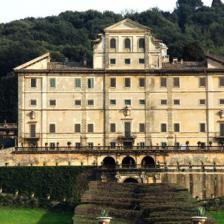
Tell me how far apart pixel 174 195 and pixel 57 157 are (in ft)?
73.2

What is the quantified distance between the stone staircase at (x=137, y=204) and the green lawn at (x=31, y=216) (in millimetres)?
1793

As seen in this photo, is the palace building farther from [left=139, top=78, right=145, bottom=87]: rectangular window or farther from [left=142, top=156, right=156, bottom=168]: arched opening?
[left=142, top=156, right=156, bottom=168]: arched opening

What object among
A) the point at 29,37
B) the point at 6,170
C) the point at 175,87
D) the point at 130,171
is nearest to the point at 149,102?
the point at 175,87

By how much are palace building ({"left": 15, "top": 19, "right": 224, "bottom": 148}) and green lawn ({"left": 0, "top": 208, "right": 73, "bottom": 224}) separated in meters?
19.8

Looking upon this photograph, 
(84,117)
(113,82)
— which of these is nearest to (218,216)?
(84,117)

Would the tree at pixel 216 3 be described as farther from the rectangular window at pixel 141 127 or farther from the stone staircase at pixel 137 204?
the stone staircase at pixel 137 204

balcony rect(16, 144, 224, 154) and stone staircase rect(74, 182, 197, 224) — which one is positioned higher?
balcony rect(16, 144, 224, 154)

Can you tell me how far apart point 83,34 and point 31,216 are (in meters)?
99.9

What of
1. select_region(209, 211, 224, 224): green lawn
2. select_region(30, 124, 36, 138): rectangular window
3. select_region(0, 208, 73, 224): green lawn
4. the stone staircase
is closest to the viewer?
the stone staircase

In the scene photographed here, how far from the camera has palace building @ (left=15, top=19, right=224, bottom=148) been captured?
84.6 m

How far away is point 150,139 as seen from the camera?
84.7m

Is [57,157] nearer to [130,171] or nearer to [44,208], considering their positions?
[130,171]

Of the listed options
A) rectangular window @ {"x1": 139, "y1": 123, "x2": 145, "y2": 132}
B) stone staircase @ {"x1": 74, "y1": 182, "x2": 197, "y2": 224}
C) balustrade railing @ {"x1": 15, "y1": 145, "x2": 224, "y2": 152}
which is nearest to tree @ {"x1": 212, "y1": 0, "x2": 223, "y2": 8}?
rectangular window @ {"x1": 139, "y1": 123, "x2": 145, "y2": 132}

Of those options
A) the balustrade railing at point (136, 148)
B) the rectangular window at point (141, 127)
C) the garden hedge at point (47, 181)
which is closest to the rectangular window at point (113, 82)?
the rectangular window at point (141, 127)
